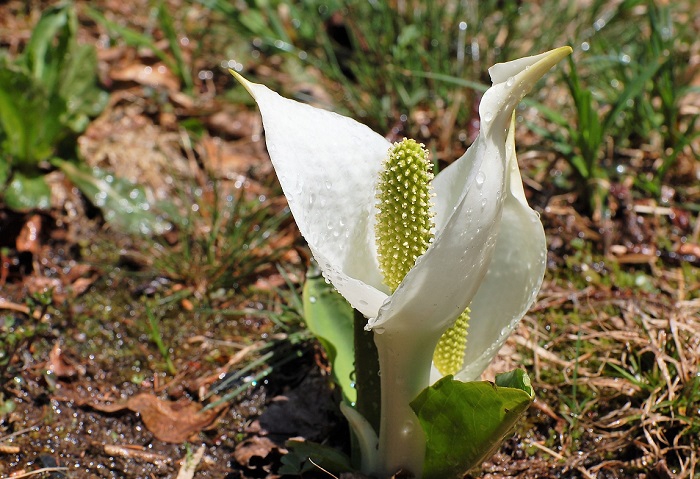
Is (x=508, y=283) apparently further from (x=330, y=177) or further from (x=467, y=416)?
(x=330, y=177)

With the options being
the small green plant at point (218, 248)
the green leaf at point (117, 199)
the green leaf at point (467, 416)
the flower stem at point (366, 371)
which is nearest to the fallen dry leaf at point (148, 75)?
the green leaf at point (117, 199)

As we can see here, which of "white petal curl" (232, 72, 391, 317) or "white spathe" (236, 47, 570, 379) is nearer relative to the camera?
"white spathe" (236, 47, 570, 379)

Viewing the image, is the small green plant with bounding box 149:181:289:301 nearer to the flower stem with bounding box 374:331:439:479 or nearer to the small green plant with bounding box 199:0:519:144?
the small green plant with bounding box 199:0:519:144

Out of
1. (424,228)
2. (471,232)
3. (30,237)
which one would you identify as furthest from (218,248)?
(471,232)

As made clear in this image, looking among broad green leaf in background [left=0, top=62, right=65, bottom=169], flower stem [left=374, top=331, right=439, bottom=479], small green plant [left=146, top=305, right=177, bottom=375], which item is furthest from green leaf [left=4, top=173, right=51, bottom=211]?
flower stem [left=374, top=331, right=439, bottom=479]

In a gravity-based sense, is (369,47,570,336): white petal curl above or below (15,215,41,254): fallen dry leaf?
above

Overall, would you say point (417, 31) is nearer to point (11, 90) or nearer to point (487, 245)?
point (11, 90)

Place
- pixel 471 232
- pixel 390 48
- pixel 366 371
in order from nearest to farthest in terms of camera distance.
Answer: pixel 471 232 < pixel 366 371 < pixel 390 48
